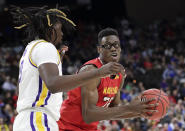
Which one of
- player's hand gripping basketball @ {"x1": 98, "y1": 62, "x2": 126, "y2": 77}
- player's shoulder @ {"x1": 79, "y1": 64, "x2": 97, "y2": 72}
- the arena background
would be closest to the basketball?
player's shoulder @ {"x1": 79, "y1": 64, "x2": 97, "y2": 72}

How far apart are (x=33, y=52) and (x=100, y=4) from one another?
17.6 meters

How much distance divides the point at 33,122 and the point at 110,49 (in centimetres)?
144

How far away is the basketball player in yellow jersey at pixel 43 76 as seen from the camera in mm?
2262

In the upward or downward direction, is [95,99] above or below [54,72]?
below

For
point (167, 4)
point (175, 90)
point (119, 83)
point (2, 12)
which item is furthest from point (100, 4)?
point (119, 83)

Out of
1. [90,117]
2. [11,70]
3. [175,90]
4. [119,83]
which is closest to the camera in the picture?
[90,117]

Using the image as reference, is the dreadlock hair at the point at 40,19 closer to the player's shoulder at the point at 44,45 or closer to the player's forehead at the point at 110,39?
the player's shoulder at the point at 44,45

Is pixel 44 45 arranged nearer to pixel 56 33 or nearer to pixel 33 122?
pixel 56 33

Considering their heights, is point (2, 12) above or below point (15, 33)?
above

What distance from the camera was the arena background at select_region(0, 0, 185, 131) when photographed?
9.75 m

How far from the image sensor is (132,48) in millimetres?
16125

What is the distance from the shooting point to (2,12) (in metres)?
Answer: 17.5

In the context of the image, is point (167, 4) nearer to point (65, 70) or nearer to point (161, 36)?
point (161, 36)

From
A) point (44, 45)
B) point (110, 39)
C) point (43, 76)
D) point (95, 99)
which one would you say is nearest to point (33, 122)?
point (43, 76)
